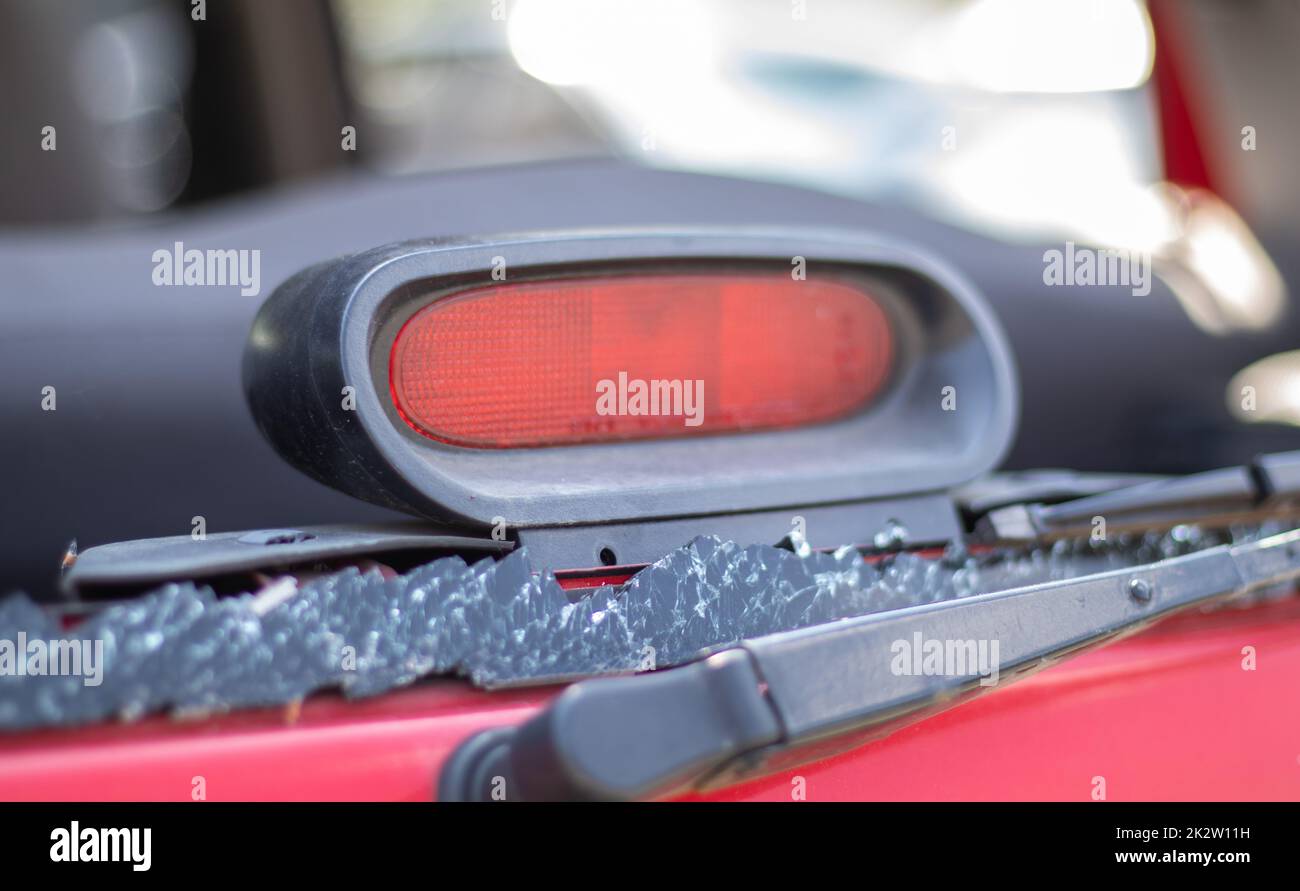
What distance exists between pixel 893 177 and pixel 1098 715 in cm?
107

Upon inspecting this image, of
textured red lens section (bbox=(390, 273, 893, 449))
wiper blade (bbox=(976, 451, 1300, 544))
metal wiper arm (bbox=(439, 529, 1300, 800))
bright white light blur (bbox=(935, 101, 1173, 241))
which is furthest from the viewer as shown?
bright white light blur (bbox=(935, 101, 1173, 241))

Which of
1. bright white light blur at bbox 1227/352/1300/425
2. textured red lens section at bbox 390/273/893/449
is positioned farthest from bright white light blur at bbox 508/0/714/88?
textured red lens section at bbox 390/273/893/449

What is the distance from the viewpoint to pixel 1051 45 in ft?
6.86

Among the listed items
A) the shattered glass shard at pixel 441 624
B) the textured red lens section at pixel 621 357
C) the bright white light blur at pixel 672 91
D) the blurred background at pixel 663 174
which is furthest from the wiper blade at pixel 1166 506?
the bright white light blur at pixel 672 91

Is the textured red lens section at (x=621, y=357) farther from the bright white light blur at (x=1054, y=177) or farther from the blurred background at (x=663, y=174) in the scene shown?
the bright white light blur at (x=1054, y=177)

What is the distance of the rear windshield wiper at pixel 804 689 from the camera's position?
69cm

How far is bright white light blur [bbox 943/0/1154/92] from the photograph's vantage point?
2010mm

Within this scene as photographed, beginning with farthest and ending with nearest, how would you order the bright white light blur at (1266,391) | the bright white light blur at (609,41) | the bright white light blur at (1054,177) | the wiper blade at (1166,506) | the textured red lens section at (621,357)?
the bright white light blur at (609,41) < the bright white light blur at (1054,177) < the bright white light blur at (1266,391) < the wiper blade at (1166,506) < the textured red lens section at (621,357)

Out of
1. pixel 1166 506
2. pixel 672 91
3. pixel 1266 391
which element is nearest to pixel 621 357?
pixel 1166 506

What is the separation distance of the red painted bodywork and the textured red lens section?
20 centimetres

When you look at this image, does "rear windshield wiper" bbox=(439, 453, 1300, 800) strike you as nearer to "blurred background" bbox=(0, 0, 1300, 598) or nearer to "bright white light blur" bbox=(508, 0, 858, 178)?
"blurred background" bbox=(0, 0, 1300, 598)

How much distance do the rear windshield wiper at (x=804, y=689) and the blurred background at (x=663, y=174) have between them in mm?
554

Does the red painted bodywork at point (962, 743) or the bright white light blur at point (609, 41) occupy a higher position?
the bright white light blur at point (609, 41)

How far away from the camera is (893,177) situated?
1.85 metres
